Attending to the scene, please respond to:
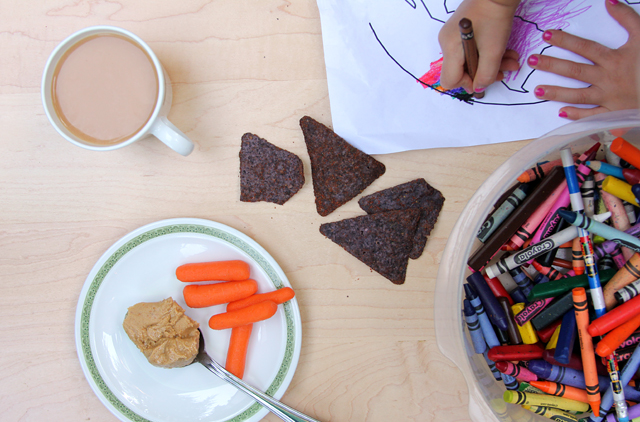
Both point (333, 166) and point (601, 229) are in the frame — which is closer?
point (601, 229)

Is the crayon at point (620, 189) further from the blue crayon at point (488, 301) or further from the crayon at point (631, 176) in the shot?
the blue crayon at point (488, 301)

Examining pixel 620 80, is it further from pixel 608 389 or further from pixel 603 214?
pixel 608 389

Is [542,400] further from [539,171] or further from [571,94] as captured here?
[571,94]

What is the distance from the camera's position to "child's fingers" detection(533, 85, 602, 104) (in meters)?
0.65

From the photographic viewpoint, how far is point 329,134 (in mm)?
663

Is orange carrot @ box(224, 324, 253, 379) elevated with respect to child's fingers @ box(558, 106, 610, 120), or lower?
lower

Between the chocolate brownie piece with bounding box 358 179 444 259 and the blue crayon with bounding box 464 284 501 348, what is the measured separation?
0.32ft

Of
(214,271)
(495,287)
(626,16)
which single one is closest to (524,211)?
(495,287)

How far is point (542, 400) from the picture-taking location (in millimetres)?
598

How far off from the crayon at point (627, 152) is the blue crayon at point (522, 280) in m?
0.22

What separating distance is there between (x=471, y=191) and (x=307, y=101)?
31 cm

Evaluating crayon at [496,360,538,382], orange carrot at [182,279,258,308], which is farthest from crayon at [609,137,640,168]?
orange carrot at [182,279,258,308]

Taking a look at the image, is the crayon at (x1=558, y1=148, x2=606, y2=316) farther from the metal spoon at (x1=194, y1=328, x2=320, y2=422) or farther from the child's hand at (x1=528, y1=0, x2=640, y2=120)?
the metal spoon at (x1=194, y1=328, x2=320, y2=422)

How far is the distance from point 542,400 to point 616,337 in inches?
5.5
